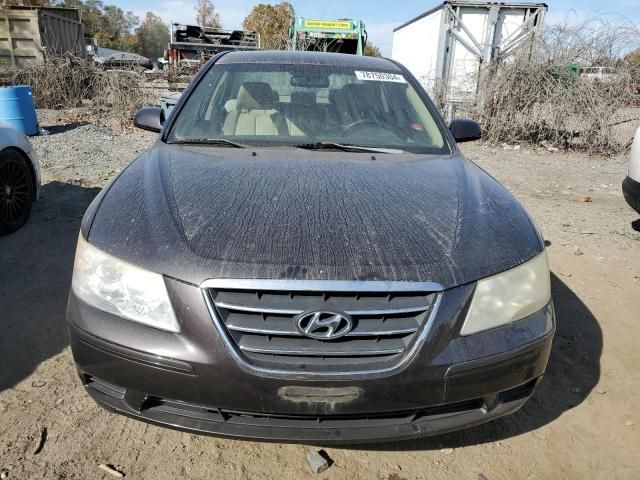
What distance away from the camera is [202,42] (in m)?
17.3

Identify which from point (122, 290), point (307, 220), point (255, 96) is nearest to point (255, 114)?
point (255, 96)

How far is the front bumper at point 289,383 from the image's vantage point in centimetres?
168

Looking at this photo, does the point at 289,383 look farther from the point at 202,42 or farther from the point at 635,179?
the point at 202,42

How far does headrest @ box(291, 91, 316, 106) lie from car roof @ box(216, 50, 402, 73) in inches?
11.8

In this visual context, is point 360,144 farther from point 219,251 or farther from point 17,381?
point 17,381

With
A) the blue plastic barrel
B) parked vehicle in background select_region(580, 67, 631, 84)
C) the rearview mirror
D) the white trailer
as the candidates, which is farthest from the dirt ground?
the white trailer

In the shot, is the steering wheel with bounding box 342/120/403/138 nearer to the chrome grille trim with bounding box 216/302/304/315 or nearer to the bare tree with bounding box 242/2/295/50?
the chrome grille trim with bounding box 216/302/304/315

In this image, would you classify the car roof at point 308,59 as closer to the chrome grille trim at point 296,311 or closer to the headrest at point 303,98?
the headrest at point 303,98

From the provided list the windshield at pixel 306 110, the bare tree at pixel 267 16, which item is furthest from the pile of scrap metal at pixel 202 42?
the bare tree at pixel 267 16

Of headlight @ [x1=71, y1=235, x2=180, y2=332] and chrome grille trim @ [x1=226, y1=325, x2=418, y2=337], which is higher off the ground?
headlight @ [x1=71, y1=235, x2=180, y2=332]

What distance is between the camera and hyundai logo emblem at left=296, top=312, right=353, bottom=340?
1.65 meters

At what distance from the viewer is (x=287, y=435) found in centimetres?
177

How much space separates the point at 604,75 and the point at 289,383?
10169 millimetres

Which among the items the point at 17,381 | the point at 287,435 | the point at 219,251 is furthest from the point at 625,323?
the point at 17,381
